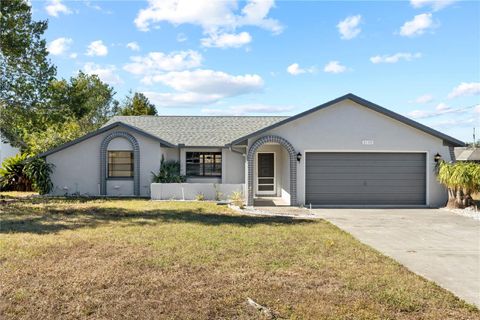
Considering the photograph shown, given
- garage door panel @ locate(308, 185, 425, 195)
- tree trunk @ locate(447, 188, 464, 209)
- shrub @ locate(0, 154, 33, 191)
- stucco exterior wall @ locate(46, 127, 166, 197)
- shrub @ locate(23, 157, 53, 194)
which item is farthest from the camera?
shrub @ locate(0, 154, 33, 191)

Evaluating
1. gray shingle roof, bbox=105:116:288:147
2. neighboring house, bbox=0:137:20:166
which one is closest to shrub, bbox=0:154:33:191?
gray shingle roof, bbox=105:116:288:147

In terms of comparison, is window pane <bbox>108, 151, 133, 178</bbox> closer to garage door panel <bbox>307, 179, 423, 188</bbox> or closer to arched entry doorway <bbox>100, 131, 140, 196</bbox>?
arched entry doorway <bbox>100, 131, 140, 196</bbox>

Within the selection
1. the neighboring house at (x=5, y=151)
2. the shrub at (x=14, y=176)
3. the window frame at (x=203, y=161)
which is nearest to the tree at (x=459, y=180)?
the window frame at (x=203, y=161)

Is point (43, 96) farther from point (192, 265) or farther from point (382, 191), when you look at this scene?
point (382, 191)

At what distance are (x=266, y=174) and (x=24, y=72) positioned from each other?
44.9 feet

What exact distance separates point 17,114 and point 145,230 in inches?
511

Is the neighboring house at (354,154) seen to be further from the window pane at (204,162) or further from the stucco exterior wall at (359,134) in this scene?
the window pane at (204,162)

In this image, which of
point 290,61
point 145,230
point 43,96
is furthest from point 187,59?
point 145,230

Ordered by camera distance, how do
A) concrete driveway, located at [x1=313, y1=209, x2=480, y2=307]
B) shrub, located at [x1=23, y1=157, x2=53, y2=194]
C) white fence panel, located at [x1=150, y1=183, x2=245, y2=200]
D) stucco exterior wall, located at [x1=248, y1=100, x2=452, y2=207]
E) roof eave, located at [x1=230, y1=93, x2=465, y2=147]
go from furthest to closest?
shrub, located at [x1=23, y1=157, x2=53, y2=194]
white fence panel, located at [x1=150, y1=183, x2=245, y2=200]
stucco exterior wall, located at [x1=248, y1=100, x2=452, y2=207]
roof eave, located at [x1=230, y1=93, x2=465, y2=147]
concrete driveway, located at [x1=313, y1=209, x2=480, y2=307]

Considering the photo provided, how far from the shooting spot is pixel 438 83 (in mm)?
20547

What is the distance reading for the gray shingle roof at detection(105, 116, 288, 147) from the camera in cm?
2236

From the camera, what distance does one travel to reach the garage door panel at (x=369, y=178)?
16844mm

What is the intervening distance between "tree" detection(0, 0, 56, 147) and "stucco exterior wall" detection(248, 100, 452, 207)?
11.3 meters

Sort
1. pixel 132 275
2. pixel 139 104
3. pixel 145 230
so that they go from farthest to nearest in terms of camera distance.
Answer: pixel 139 104 → pixel 145 230 → pixel 132 275
